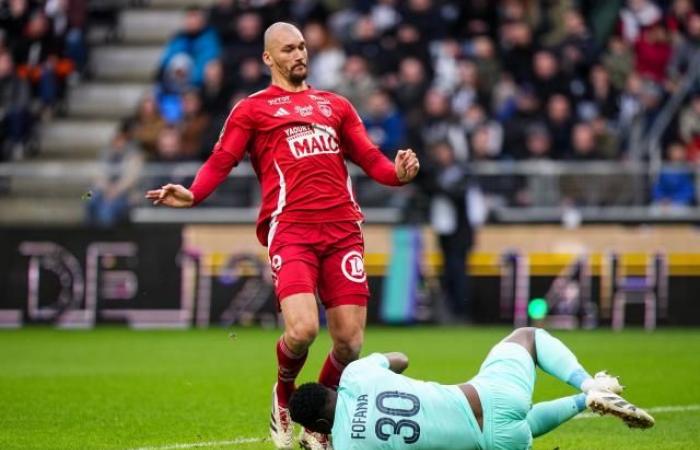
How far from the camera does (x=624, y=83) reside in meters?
24.0

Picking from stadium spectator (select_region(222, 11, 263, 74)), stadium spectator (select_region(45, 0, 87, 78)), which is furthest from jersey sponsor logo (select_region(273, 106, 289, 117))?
stadium spectator (select_region(45, 0, 87, 78))

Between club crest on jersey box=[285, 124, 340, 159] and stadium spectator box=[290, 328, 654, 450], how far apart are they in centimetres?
189

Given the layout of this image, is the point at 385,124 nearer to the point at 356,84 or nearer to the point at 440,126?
the point at 440,126

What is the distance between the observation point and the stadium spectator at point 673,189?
21.3m

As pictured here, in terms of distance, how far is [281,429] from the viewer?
10.3 metres

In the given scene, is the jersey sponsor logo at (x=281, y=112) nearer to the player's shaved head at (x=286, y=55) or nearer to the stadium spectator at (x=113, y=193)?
the player's shaved head at (x=286, y=55)

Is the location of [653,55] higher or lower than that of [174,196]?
higher

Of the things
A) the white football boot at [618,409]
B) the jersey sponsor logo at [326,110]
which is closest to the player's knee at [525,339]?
the white football boot at [618,409]

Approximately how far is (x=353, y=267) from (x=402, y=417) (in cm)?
193

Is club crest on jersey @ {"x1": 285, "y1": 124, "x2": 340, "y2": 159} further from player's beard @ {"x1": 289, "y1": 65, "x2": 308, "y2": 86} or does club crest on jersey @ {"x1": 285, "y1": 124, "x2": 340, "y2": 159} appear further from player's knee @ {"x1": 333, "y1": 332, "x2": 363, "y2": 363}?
player's knee @ {"x1": 333, "y1": 332, "x2": 363, "y2": 363}

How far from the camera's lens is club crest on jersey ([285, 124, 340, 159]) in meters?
10.3

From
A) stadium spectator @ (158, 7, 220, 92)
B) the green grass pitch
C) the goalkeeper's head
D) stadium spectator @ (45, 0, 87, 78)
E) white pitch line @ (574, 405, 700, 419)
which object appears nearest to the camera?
the goalkeeper's head

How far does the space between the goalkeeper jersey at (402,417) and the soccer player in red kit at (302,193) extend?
1.36 meters

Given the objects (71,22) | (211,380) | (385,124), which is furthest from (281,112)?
(71,22)
